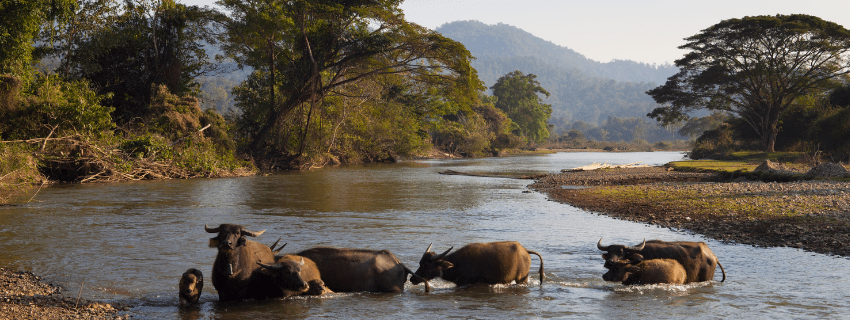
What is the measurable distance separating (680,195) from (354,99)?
102ft

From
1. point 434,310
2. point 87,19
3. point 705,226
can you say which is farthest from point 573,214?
point 87,19

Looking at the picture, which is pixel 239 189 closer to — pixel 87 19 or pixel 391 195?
pixel 391 195

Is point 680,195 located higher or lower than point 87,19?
lower

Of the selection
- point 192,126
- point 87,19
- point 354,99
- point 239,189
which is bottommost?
point 239,189

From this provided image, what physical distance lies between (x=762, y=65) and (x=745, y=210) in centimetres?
3481

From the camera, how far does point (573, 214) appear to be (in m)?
Result: 15.0

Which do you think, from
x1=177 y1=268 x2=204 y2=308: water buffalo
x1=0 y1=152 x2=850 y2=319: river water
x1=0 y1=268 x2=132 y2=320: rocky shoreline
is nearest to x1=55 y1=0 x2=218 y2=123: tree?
x1=0 y1=152 x2=850 y2=319: river water

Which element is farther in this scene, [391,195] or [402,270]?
[391,195]

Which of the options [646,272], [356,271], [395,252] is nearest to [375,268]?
[356,271]

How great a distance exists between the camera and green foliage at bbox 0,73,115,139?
20597mm

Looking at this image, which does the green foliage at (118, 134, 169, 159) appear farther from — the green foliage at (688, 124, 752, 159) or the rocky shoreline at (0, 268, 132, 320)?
the green foliage at (688, 124, 752, 159)

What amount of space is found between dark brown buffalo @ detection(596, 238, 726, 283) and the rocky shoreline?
6.11 metres

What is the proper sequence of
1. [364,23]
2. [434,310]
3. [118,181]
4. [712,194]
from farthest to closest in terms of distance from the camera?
[364,23], [118,181], [712,194], [434,310]

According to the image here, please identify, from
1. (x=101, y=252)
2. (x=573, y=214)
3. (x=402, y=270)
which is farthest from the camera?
(x=573, y=214)
